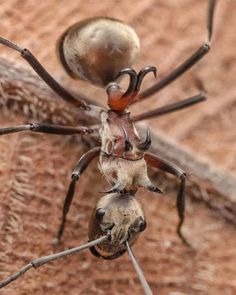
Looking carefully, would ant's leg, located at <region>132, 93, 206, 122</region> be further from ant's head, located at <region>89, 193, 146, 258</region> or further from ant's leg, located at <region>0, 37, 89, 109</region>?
ant's head, located at <region>89, 193, 146, 258</region>

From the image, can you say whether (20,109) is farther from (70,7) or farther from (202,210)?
(202,210)

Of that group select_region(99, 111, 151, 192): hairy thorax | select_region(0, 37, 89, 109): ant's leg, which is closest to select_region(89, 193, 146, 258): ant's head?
select_region(99, 111, 151, 192): hairy thorax

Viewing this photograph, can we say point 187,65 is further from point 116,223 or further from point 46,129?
point 116,223

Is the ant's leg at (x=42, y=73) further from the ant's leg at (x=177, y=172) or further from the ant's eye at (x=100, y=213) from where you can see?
the ant's eye at (x=100, y=213)

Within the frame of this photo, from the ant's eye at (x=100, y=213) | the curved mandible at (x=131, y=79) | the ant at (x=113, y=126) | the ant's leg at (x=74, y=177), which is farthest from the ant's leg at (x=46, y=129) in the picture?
the ant's eye at (x=100, y=213)

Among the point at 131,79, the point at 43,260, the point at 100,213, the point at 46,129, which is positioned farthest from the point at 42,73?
the point at 43,260

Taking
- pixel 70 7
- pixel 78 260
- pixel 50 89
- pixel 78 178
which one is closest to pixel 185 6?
pixel 70 7

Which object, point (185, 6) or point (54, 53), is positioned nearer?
point (54, 53)
